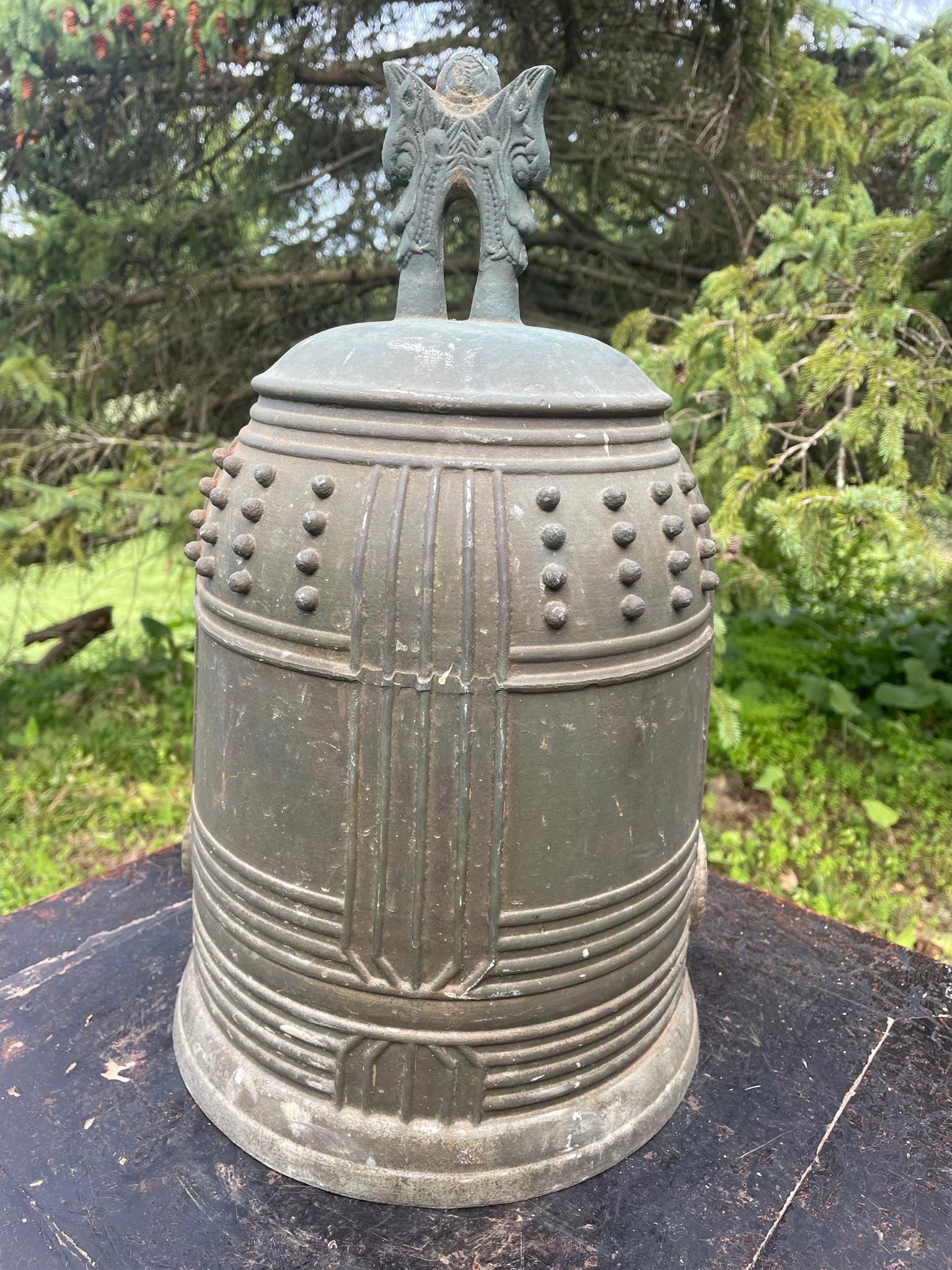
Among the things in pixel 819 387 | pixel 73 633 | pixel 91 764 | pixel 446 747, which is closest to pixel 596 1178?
pixel 446 747

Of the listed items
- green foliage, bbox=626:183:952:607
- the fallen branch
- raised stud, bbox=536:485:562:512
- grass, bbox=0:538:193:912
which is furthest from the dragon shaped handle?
the fallen branch

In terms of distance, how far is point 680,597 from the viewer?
1.78m

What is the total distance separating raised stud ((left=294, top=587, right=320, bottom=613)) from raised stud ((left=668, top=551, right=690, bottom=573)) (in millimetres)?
700

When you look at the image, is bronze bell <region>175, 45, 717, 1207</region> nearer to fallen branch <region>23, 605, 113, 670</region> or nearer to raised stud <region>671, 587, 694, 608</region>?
raised stud <region>671, 587, 694, 608</region>

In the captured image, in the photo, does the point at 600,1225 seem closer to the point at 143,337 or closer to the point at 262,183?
the point at 143,337

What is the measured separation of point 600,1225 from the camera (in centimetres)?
177

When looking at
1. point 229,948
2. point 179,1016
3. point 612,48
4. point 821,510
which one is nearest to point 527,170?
point 821,510

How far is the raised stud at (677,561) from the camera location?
1.78 m

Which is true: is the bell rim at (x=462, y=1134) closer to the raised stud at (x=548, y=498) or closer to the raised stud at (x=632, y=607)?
the raised stud at (x=632, y=607)

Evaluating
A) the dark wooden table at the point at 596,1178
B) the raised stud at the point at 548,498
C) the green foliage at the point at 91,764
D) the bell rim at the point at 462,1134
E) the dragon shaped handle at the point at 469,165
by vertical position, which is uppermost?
the dragon shaped handle at the point at 469,165

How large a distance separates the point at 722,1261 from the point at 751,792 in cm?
293

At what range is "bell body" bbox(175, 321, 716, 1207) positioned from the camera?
162 cm

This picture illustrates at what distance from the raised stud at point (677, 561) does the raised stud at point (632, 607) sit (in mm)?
141

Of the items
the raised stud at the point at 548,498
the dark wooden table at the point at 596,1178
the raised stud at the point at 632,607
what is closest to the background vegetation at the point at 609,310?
the dark wooden table at the point at 596,1178
